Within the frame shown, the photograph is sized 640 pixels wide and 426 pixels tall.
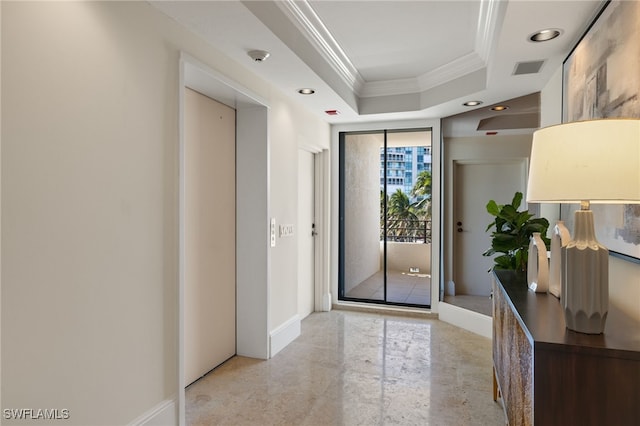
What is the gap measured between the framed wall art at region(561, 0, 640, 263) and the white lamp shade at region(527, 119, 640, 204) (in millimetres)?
450

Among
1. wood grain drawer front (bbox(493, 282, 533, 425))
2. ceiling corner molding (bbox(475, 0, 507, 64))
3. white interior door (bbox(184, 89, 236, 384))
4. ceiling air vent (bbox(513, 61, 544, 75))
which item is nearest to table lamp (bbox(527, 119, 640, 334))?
wood grain drawer front (bbox(493, 282, 533, 425))

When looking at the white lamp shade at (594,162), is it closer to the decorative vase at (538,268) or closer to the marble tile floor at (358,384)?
the decorative vase at (538,268)

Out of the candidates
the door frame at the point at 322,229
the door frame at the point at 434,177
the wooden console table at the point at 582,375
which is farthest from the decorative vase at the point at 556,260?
the door frame at the point at 322,229

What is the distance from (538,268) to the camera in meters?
1.83

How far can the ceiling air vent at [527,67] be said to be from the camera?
2.64 m

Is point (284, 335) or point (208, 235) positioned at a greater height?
point (208, 235)

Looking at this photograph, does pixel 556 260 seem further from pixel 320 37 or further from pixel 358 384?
pixel 320 37

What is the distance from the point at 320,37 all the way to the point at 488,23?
3.89 feet

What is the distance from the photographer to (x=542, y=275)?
182cm

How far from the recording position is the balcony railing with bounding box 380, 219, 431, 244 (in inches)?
181

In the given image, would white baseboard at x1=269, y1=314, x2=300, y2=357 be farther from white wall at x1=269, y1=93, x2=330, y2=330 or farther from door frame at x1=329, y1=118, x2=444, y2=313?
door frame at x1=329, y1=118, x2=444, y2=313

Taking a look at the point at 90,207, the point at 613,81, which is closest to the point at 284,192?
the point at 90,207

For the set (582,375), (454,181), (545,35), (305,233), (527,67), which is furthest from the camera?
(454,181)

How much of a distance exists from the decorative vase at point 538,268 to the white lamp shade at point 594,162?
0.71 m
